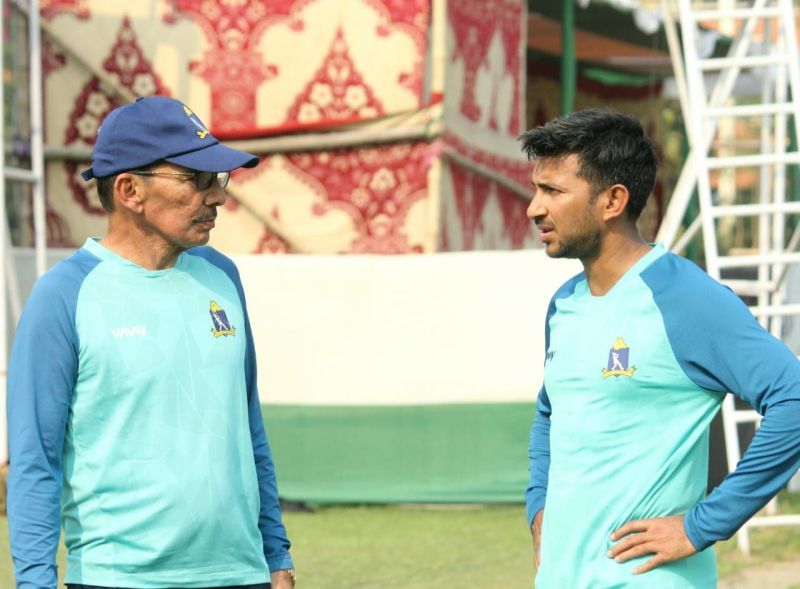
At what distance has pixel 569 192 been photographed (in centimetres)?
354

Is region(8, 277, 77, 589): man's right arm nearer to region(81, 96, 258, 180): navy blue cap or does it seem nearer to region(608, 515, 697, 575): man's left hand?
region(81, 96, 258, 180): navy blue cap

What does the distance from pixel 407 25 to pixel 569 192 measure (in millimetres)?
6870

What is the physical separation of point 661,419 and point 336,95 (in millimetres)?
7382

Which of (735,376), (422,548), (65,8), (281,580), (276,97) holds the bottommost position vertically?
(422,548)

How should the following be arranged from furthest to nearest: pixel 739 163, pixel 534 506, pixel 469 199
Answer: pixel 469 199 → pixel 739 163 → pixel 534 506

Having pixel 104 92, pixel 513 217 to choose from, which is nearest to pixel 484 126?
pixel 513 217

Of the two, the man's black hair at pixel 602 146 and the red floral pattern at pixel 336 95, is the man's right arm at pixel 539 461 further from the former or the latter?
the red floral pattern at pixel 336 95

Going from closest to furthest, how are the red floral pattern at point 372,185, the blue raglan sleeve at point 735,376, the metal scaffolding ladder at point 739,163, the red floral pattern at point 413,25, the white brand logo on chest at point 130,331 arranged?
the blue raglan sleeve at point 735,376 → the white brand logo on chest at point 130,331 → the metal scaffolding ladder at point 739,163 → the red floral pattern at point 413,25 → the red floral pattern at point 372,185

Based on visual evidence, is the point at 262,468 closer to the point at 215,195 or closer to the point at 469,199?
the point at 215,195

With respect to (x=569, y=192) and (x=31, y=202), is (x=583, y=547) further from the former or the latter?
(x=31, y=202)

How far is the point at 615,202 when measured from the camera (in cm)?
354

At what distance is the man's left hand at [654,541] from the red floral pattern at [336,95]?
7.27m

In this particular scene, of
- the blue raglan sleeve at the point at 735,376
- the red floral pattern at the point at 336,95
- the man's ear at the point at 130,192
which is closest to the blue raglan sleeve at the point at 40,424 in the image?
the man's ear at the point at 130,192

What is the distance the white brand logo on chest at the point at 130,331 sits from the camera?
3416 mm
